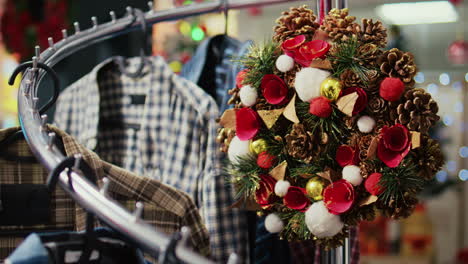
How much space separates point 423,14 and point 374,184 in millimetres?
3539

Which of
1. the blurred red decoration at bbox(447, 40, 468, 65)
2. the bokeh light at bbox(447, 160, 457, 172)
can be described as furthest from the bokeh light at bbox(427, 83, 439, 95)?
the bokeh light at bbox(447, 160, 457, 172)

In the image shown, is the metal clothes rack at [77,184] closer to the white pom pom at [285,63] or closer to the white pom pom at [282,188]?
the white pom pom at [282,188]

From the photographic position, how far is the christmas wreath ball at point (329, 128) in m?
0.63

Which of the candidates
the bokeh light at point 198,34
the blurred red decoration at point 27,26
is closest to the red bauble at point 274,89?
the blurred red decoration at point 27,26

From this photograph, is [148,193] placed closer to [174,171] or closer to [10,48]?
[174,171]

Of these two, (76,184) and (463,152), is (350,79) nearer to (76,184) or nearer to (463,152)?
(76,184)

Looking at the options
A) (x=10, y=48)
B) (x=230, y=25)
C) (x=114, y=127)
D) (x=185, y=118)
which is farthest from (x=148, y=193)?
(x=230, y=25)

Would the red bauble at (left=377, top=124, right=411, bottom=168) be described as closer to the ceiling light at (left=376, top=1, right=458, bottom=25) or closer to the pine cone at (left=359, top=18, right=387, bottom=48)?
the pine cone at (left=359, top=18, right=387, bottom=48)

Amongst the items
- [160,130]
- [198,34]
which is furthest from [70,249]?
[198,34]

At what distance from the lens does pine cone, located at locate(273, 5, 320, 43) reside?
697 millimetres

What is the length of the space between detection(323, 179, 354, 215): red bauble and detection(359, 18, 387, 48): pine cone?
0.17 meters

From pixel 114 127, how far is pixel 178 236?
33.5 inches

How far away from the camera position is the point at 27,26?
1896mm

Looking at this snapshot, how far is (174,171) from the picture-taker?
1125mm
